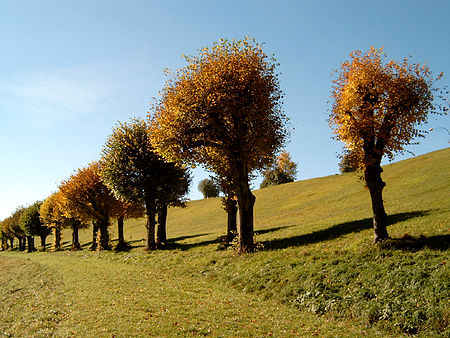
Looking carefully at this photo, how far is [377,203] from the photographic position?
2056cm

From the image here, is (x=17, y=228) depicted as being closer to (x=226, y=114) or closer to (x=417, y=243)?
(x=226, y=114)

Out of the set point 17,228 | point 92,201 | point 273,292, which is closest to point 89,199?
point 92,201

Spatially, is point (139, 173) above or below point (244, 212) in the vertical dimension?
above

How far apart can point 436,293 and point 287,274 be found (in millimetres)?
8036

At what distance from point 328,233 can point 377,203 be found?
779 centimetres

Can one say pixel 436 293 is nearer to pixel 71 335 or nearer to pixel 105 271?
pixel 71 335

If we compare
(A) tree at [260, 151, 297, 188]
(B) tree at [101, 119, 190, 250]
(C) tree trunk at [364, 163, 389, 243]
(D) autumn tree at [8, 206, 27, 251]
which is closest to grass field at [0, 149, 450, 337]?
(C) tree trunk at [364, 163, 389, 243]

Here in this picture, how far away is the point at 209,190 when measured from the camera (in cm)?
14975

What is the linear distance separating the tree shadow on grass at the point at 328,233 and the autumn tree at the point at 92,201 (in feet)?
107

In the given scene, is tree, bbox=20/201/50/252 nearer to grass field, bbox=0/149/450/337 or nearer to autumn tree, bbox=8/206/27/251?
autumn tree, bbox=8/206/27/251

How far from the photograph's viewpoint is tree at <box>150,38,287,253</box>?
2600 centimetres

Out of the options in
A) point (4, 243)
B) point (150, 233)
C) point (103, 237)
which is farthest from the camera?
point (4, 243)

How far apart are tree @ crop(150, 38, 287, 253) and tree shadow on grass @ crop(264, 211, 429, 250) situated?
2958 millimetres

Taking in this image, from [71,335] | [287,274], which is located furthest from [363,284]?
[71,335]
